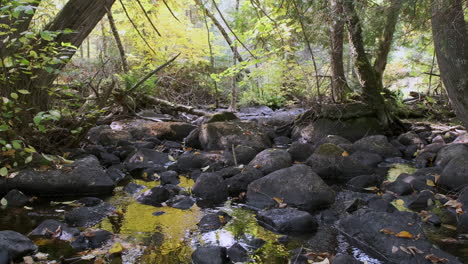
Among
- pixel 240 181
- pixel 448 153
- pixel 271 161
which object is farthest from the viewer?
pixel 448 153

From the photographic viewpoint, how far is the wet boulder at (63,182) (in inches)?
180

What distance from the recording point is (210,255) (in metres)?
2.98

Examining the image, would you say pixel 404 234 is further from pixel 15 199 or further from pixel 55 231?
pixel 15 199

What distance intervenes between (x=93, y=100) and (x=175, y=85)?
8642 millimetres

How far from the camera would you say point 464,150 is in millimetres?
5855

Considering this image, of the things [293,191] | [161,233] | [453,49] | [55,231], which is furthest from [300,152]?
[55,231]

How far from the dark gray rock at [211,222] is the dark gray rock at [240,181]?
1082 mm

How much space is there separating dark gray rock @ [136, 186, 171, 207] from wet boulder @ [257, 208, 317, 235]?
1.31 metres

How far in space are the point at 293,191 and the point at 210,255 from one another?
6.20 ft

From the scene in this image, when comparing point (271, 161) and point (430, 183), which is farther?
point (271, 161)

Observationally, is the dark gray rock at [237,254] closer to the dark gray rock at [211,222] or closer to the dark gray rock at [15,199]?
the dark gray rock at [211,222]

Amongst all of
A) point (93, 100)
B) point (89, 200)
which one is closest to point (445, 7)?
point (89, 200)

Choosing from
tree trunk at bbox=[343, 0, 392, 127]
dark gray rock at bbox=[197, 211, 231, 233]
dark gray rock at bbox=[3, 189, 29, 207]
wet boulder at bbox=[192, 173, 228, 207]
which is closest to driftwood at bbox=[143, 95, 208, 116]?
tree trunk at bbox=[343, 0, 392, 127]

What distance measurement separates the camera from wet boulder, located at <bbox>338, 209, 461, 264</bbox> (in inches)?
121
